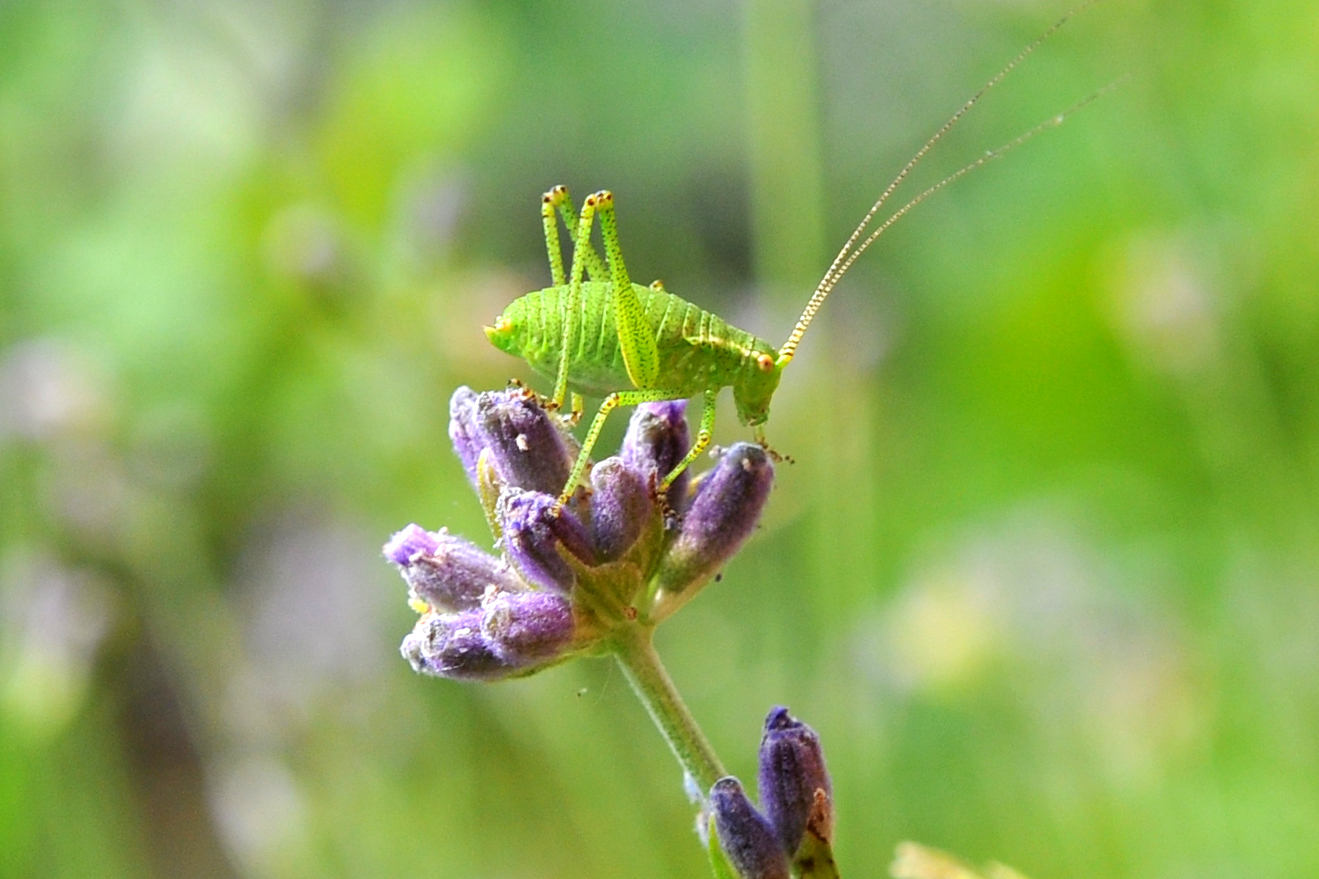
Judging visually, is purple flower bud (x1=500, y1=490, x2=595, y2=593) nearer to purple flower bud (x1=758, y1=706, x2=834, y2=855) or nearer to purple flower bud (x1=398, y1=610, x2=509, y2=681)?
purple flower bud (x1=398, y1=610, x2=509, y2=681)

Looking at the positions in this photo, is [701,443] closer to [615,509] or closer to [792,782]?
[615,509]

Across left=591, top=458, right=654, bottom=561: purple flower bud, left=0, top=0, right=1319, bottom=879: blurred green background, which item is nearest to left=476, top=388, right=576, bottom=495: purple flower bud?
left=591, top=458, right=654, bottom=561: purple flower bud

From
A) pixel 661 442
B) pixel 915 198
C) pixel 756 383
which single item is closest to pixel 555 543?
pixel 661 442

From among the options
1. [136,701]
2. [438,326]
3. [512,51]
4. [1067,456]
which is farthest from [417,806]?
[512,51]

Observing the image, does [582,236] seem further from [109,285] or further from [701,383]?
[109,285]

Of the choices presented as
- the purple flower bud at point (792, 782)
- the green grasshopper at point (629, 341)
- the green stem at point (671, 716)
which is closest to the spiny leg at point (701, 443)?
the green grasshopper at point (629, 341)

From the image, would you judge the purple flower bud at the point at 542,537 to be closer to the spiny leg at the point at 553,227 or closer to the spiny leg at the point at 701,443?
the spiny leg at the point at 701,443
